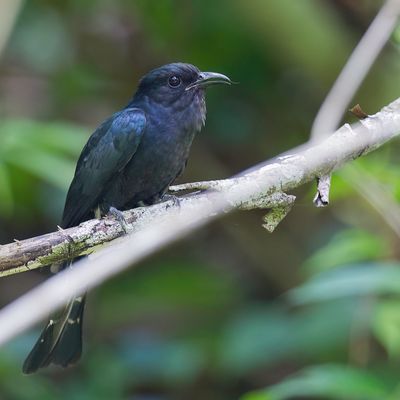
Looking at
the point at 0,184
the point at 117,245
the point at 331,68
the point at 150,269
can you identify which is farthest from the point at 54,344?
the point at 331,68

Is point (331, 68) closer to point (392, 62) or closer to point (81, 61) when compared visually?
point (392, 62)

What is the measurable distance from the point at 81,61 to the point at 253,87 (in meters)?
1.10

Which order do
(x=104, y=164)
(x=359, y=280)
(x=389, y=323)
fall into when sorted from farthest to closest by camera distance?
(x=104, y=164)
(x=389, y=323)
(x=359, y=280)

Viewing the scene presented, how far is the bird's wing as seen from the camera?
11.4ft

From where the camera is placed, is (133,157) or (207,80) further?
(207,80)

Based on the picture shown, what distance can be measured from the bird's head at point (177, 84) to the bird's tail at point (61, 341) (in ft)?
2.97

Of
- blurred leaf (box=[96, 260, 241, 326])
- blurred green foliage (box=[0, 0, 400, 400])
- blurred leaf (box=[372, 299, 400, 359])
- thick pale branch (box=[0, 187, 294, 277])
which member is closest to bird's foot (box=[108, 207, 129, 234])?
thick pale branch (box=[0, 187, 294, 277])

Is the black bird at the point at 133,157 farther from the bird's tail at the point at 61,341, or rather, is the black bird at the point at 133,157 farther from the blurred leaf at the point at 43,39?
the blurred leaf at the point at 43,39

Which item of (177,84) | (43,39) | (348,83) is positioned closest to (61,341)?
(177,84)

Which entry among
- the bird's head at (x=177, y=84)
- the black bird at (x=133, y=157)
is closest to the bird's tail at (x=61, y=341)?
the black bird at (x=133, y=157)

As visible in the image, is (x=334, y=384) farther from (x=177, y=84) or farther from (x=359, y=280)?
(x=177, y=84)

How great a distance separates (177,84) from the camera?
3680 mm

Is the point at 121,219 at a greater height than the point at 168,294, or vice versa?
the point at 121,219

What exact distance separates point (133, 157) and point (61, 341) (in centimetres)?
84
